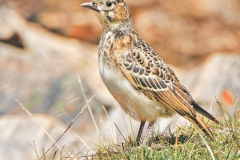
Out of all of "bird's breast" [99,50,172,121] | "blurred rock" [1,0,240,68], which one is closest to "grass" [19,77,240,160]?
"bird's breast" [99,50,172,121]

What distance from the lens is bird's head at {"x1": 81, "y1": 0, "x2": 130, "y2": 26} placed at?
31.2 ft

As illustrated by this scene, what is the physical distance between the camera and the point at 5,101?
17547 mm

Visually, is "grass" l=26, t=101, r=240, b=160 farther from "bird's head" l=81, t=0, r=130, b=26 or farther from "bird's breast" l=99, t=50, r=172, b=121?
"bird's head" l=81, t=0, r=130, b=26

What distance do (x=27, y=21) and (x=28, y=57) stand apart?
550cm

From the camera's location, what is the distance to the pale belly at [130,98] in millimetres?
8852

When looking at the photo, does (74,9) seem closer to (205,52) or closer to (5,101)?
(205,52)

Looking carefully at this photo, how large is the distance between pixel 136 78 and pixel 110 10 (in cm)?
119

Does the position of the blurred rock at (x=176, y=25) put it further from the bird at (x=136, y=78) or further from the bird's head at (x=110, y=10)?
the bird at (x=136, y=78)

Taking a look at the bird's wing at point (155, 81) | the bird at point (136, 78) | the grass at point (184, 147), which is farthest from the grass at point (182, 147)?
the bird's wing at point (155, 81)

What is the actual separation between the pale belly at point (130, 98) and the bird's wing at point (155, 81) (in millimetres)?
89

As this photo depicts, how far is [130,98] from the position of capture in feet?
29.2

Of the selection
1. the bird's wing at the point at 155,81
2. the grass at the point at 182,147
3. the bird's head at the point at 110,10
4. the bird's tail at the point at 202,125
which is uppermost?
the bird's head at the point at 110,10

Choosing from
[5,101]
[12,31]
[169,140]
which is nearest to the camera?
[169,140]

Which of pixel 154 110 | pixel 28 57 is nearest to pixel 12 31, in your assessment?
pixel 28 57
